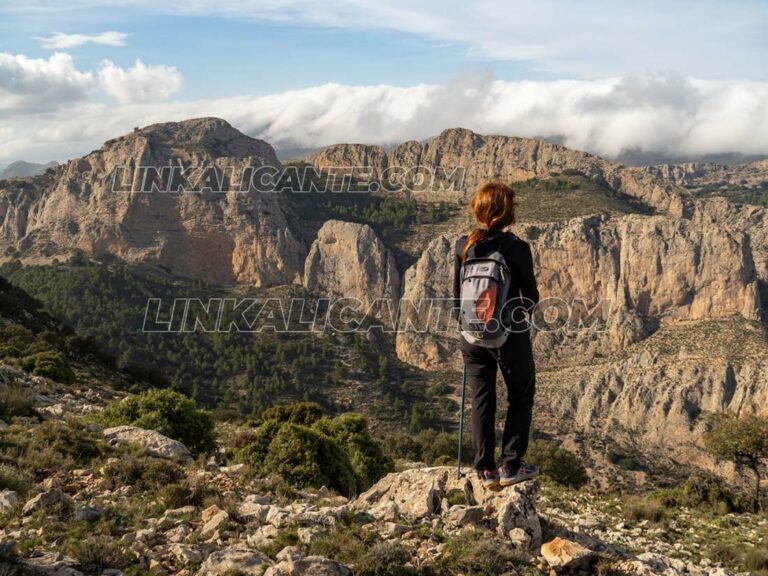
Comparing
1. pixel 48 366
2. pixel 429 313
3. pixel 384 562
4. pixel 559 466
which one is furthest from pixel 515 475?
pixel 429 313

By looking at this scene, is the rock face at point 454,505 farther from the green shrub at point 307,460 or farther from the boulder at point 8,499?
the green shrub at point 307,460

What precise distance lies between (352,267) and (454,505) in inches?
4478

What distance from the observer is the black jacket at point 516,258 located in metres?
6.82

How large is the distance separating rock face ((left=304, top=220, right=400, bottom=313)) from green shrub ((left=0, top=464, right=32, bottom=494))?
110m

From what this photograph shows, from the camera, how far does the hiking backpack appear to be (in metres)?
6.73

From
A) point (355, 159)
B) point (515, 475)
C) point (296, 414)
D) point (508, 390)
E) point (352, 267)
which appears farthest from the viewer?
point (355, 159)

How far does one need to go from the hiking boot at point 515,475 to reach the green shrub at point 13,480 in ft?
19.2

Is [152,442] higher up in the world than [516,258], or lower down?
lower down

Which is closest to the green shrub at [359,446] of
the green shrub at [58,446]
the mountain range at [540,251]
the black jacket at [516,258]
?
the green shrub at [58,446]

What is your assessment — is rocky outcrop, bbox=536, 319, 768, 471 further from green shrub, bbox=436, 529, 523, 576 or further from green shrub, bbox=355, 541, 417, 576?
green shrub, bbox=355, 541, 417, 576

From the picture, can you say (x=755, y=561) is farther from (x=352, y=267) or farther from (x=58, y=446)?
(x=352, y=267)

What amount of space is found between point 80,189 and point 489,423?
129826 mm

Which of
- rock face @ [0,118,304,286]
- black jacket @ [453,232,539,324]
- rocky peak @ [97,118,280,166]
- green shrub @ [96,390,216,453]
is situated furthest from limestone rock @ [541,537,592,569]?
rocky peak @ [97,118,280,166]

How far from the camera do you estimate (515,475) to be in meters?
7.39
